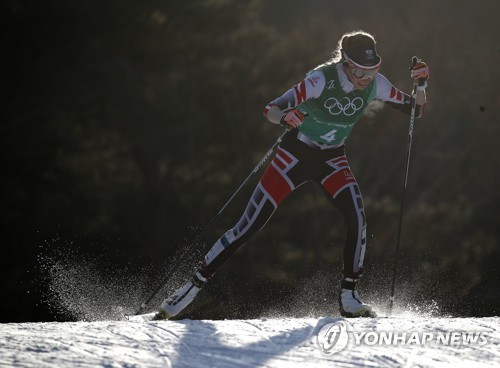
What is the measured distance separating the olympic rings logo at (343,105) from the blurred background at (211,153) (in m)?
7.19

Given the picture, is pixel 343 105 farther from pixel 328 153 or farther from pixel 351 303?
pixel 351 303

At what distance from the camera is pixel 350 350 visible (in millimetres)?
4293

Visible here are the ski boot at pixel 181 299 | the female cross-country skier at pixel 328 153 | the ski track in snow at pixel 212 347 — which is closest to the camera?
the ski track in snow at pixel 212 347

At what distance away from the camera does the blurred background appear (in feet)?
51.7

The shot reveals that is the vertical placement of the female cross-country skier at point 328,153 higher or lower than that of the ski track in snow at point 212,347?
higher

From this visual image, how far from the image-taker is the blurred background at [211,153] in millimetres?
15758

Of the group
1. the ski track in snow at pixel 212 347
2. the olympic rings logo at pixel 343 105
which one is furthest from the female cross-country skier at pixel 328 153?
the ski track in snow at pixel 212 347

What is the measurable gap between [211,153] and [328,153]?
13757 millimetres

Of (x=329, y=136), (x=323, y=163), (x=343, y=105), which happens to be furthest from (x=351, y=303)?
(x=343, y=105)

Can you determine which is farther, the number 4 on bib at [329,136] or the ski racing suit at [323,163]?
the number 4 on bib at [329,136]

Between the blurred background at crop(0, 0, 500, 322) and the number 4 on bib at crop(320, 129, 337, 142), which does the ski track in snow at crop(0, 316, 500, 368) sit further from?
the blurred background at crop(0, 0, 500, 322)

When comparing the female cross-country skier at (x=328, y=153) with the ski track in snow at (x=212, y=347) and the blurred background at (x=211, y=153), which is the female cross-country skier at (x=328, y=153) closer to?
the ski track in snow at (x=212, y=347)

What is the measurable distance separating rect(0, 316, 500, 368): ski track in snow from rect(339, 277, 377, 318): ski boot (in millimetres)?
623

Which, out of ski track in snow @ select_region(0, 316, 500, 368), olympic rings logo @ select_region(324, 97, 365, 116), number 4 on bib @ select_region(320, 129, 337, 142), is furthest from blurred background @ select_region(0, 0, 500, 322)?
ski track in snow @ select_region(0, 316, 500, 368)
